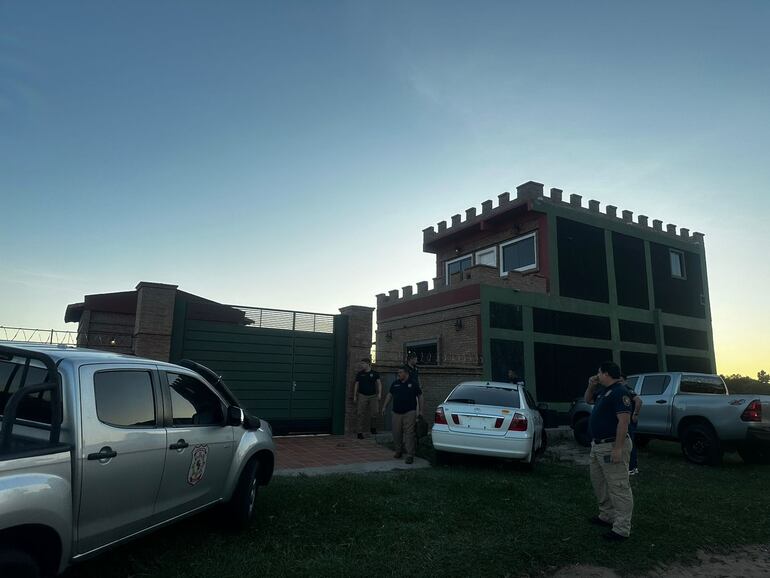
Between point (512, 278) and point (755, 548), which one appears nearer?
point (755, 548)

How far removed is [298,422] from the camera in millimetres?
11828

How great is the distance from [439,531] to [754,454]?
31.2 feet

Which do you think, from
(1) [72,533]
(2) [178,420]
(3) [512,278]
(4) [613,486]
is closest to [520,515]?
(4) [613,486]

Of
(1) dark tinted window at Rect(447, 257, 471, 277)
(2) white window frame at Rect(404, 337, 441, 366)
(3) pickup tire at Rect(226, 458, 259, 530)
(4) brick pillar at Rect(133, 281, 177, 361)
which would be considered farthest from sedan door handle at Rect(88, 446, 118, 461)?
(1) dark tinted window at Rect(447, 257, 471, 277)

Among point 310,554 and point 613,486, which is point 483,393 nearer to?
point 613,486

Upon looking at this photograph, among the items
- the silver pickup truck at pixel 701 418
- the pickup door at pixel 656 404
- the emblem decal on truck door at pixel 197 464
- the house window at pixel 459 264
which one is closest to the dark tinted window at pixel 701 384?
the silver pickup truck at pixel 701 418

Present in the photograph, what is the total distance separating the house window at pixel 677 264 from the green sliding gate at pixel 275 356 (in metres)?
18.0

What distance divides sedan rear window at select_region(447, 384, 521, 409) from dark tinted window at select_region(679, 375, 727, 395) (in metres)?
4.72

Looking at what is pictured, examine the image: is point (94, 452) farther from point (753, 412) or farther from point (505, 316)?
point (505, 316)

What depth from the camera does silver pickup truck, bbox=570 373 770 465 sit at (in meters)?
9.72

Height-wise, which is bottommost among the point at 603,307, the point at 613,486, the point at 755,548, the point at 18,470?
the point at 755,548

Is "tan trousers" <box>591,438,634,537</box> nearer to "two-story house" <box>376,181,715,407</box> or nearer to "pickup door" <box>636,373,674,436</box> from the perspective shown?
"pickup door" <box>636,373,674,436</box>

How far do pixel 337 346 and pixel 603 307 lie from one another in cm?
1261

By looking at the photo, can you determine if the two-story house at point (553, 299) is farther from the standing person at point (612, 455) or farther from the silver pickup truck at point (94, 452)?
the silver pickup truck at point (94, 452)
